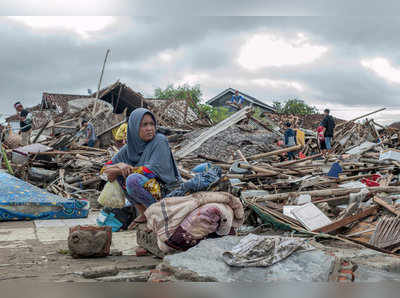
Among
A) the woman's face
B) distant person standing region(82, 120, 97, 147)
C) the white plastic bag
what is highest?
distant person standing region(82, 120, 97, 147)

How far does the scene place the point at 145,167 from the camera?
380cm

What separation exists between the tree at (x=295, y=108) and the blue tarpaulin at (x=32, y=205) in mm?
31112

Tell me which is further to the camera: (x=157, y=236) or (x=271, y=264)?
(x=157, y=236)

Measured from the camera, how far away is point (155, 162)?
12.5ft

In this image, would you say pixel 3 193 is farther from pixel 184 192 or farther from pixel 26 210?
pixel 184 192

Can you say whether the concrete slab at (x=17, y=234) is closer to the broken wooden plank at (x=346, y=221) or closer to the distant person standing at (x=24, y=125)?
the broken wooden plank at (x=346, y=221)

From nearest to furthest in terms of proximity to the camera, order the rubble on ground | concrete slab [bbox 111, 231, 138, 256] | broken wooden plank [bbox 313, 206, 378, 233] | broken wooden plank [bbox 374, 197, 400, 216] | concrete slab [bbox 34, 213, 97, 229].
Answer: the rubble on ground < concrete slab [bbox 111, 231, 138, 256] < broken wooden plank [bbox 313, 206, 378, 233] < broken wooden plank [bbox 374, 197, 400, 216] < concrete slab [bbox 34, 213, 97, 229]

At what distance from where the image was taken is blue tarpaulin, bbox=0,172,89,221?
5484 mm

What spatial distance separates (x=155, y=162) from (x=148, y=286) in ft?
7.12

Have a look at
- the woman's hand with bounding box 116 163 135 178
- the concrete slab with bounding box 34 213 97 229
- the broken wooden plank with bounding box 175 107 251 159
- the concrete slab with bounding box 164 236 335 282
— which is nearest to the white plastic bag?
the woman's hand with bounding box 116 163 135 178

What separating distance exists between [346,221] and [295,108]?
32.6 m

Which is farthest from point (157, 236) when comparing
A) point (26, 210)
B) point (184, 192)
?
point (26, 210)

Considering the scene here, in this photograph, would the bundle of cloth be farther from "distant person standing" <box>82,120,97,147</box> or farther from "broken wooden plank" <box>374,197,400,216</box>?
"distant person standing" <box>82,120,97,147</box>

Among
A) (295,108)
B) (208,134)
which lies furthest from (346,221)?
(295,108)
